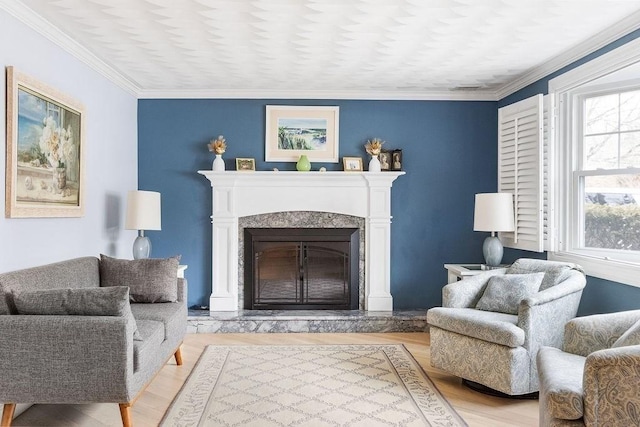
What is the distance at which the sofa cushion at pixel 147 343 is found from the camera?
9.05 ft

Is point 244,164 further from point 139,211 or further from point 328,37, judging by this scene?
point 328,37

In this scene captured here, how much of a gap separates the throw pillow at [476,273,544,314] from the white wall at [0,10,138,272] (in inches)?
124

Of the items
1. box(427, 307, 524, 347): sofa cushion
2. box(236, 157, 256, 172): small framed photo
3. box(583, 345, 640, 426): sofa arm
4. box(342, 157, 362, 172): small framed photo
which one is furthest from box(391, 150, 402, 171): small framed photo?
box(583, 345, 640, 426): sofa arm

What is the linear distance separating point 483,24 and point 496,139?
222cm

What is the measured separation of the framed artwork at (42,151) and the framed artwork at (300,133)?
199cm

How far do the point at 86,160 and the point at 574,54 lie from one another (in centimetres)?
401

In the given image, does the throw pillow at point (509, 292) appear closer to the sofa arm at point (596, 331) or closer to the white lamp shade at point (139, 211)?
the sofa arm at point (596, 331)

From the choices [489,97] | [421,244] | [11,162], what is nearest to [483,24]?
[489,97]

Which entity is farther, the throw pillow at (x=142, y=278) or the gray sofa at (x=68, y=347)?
the throw pillow at (x=142, y=278)

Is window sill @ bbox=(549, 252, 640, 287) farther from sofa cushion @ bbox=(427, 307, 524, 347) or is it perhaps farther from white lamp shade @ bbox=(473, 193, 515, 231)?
sofa cushion @ bbox=(427, 307, 524, 347)

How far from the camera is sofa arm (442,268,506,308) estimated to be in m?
3.86

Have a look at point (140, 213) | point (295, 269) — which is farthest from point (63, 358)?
point (295, 269)

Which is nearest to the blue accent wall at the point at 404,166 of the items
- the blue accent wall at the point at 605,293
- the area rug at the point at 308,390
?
the blue accent wall at the point at 605,293

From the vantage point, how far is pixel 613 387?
1.97 m
